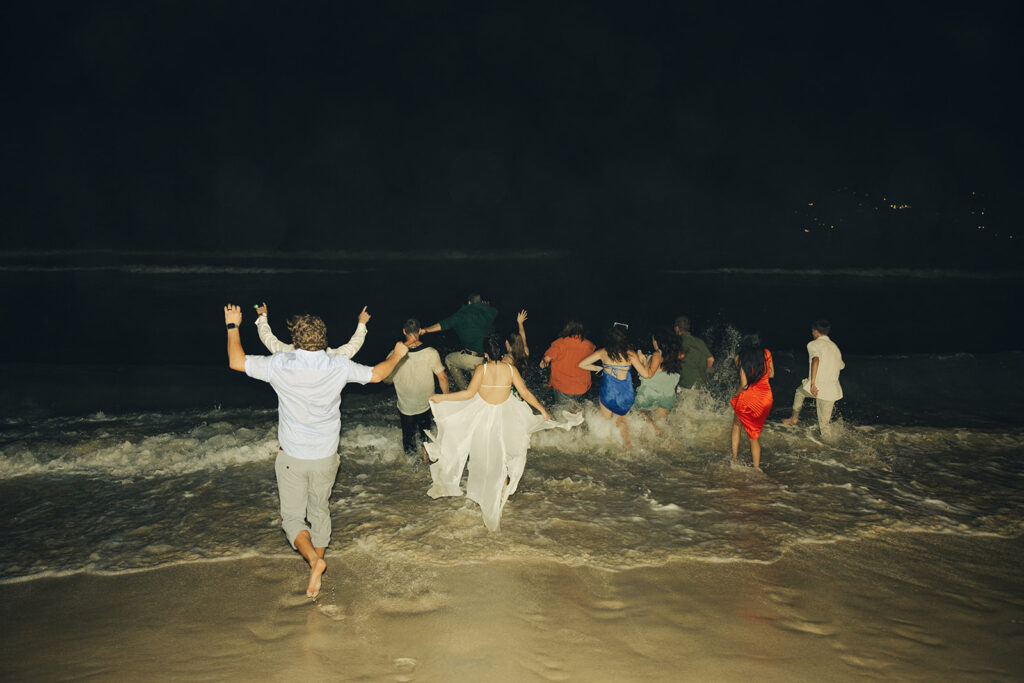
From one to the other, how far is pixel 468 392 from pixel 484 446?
→ 18.9 inches

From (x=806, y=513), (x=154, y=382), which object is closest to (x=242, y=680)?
(x=806, y=513)

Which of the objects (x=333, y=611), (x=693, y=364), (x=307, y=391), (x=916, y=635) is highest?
(x=307, y=391)

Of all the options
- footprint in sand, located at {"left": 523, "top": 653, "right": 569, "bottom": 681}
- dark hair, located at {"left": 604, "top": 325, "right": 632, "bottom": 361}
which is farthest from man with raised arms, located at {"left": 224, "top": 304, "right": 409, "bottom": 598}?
dark hair, located at {"left": 604, "top": 325, "right": 632, "bottom": 361}

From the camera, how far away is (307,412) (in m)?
4.29

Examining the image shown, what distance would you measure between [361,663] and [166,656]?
117 centimetres

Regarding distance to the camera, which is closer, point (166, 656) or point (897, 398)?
point (166, 656)

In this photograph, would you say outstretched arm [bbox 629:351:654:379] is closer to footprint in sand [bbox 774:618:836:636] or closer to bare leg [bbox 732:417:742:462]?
bare leg [bbox 732:417:742:462]

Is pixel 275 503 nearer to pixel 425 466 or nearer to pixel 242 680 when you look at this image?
pixel 425 466

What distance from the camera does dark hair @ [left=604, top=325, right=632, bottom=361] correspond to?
7367 mm

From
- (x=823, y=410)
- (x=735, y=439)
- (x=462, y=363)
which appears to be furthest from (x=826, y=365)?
(x=462, y=363)

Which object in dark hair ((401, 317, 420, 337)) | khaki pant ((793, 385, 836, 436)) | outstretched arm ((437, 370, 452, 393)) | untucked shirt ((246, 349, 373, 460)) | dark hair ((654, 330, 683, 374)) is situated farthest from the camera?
khaki pant ((793, 385, 836, 436))

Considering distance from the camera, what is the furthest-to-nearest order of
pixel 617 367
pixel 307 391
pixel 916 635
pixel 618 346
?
1. pixel 617 367
2. pixel 618 346
3. pixel 307 391
4. pixel 916 635

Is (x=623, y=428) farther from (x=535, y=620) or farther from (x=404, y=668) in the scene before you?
(x=404, y=668)

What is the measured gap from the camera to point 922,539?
557 centimetres
